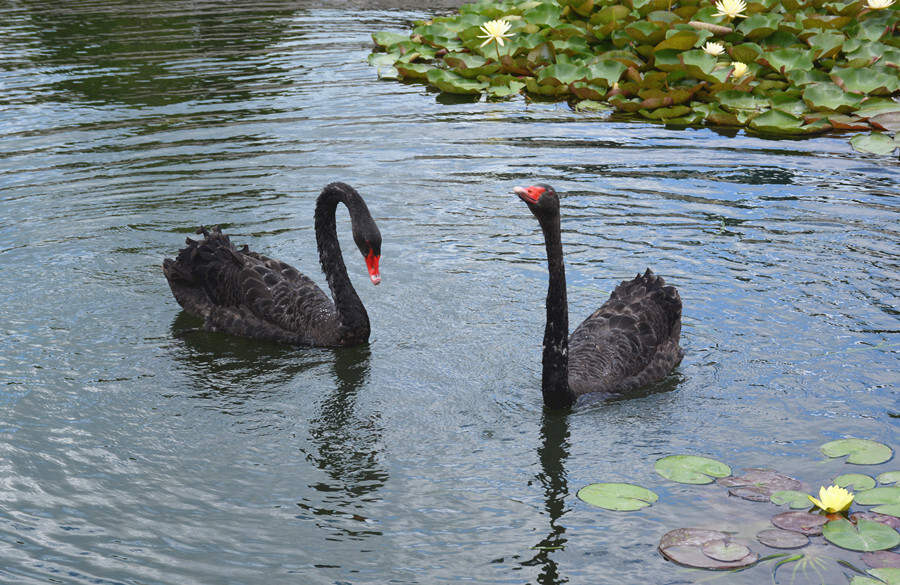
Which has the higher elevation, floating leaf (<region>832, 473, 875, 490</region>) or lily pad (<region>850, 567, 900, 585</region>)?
floating leaf (<region>832, 473, 875, 490</region>)

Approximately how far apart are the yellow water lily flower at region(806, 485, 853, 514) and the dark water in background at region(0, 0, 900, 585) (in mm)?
265

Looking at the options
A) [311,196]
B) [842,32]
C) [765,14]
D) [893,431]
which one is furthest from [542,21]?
[893,431]

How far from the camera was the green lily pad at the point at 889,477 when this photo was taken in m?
4.97

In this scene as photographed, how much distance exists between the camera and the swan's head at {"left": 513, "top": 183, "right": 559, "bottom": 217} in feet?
16.7

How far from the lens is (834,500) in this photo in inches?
180

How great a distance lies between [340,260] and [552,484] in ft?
8.55

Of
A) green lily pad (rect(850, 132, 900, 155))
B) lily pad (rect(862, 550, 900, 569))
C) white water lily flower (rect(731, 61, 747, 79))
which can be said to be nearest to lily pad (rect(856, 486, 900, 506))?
lily pad (rect(862, 550, 900, 569))

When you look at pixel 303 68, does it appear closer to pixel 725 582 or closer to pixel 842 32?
pixel 842 32

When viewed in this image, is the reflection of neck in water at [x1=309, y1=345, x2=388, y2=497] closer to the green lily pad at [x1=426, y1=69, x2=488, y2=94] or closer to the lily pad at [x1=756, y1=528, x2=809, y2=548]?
the lily pad at [x1=756, y1=528, x2=809, y2=548]

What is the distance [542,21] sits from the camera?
13.5 meters

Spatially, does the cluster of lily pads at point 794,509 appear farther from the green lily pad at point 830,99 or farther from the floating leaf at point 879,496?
the green lily pad at point 830,99

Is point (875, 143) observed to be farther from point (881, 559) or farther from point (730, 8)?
point (881, 559)

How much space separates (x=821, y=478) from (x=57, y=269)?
604 centimetres

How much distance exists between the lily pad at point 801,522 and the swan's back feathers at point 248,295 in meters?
3.27
